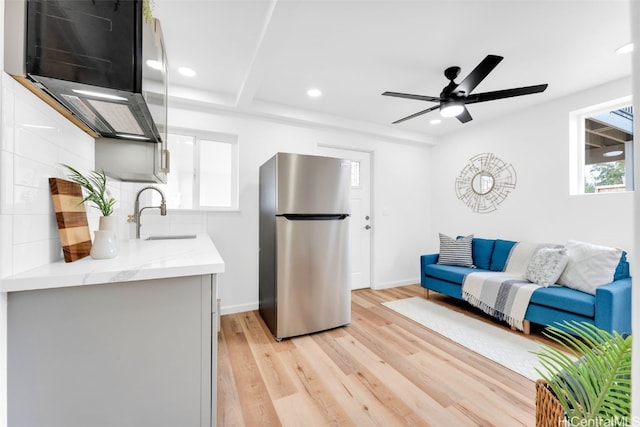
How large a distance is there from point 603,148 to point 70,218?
4.34m

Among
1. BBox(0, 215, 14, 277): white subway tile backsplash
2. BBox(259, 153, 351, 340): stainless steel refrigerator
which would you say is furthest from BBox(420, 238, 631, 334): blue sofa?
BBox(0, 215, 14, 277): white subway tile backsplash

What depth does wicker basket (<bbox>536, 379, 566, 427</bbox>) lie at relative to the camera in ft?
2.08

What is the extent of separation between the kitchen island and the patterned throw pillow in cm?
318

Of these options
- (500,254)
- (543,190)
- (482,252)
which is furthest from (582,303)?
(543,190)

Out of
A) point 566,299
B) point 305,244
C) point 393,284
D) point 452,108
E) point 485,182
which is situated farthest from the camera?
point 393,284

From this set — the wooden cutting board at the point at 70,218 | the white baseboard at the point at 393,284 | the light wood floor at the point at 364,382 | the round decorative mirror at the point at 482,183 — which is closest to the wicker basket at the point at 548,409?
the light wood floor at the point at 364,382

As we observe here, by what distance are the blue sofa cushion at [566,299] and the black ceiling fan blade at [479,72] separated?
185cm

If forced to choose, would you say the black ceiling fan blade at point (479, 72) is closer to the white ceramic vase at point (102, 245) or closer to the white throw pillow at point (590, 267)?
the white throw pillow at point (590, 267)

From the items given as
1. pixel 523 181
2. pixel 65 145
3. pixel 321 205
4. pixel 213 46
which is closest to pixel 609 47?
pixel 523 181

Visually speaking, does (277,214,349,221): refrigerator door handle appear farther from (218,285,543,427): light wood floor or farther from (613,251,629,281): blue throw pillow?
(613,251,629,281): blue throw pillow

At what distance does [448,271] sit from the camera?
10.3 feet

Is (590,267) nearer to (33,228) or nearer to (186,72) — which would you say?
(33,228)

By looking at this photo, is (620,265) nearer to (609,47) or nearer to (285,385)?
(609,47)

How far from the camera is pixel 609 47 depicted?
204cm
